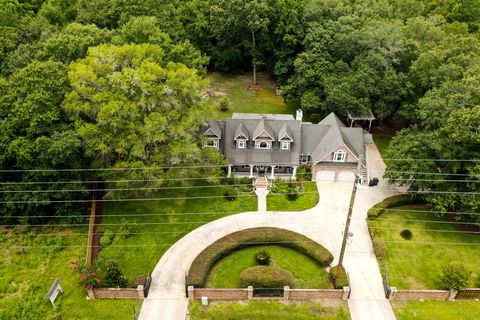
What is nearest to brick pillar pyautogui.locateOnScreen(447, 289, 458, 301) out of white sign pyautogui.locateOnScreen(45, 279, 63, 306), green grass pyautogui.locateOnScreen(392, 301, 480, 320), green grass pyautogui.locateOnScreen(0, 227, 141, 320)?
green grass pyautogui.locateOnScreen(392, 301, 480, 320)

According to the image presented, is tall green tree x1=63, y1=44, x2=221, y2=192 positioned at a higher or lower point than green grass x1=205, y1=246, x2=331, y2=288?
higher

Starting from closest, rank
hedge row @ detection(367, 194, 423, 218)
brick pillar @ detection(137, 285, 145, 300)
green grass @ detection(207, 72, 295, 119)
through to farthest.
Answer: brick pillar @ detection(137, 285, 145, 300)
hedge row @ detection(367, 194, 423, 218)
green grass @ detection(207, 72, 295, 119)

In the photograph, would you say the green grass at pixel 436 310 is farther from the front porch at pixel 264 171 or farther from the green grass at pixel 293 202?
the front porch at pixel 264 171

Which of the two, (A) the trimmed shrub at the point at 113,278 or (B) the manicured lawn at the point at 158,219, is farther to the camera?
(B) the manicured lawn at the point at 158,219

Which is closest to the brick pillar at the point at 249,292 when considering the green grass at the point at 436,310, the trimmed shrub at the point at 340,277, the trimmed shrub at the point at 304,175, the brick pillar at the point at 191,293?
the brick pillar at the point at 191,293

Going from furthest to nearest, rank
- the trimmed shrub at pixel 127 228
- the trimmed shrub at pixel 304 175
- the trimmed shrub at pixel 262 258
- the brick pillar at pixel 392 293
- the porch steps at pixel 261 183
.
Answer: the trimmed shrub at pixel 304 175 < the porch steps at pixel 261 183 < the trimmed shrub at pixel 127 228 < the trimmed shrub at pixel 262 258 < the brick pillar at pixel 392 293

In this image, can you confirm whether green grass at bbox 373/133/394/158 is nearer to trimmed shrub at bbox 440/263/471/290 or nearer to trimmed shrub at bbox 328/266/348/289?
trimmed shrub at bbox 440/263/471/290

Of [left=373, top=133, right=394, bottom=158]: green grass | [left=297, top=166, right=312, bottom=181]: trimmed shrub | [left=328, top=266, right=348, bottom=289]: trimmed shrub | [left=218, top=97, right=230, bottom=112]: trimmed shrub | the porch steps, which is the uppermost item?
[left=218, top=97, right=230, bottom=112]: trimmed shrub
